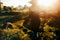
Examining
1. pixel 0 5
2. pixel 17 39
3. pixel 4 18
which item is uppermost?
pixel 0 5

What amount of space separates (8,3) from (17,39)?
452 millimetres

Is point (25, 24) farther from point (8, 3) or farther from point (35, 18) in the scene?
point (8, 3)

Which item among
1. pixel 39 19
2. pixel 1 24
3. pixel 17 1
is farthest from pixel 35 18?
pixel 1 24

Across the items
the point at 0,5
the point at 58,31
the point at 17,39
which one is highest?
the point at 0,5

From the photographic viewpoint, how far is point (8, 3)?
187 cm

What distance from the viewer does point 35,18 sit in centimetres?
181

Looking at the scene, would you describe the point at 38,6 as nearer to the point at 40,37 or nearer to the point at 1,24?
the point at 40,37

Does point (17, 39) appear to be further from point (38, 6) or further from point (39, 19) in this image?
point (38, 6)

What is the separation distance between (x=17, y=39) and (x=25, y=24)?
0.65ft

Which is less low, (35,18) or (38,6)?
(38,6)

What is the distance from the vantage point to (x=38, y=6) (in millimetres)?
1823

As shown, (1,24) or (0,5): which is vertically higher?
(0,5)

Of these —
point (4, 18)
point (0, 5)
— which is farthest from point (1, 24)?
point (0, 5)

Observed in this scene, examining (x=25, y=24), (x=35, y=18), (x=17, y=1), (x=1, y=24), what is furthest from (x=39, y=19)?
(x=1, y=24)
